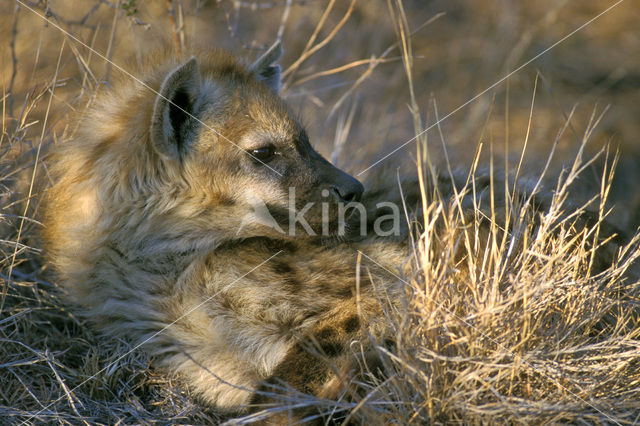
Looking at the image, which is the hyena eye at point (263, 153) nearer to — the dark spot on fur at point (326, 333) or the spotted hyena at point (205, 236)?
the spotted hyena at point (205, 236)

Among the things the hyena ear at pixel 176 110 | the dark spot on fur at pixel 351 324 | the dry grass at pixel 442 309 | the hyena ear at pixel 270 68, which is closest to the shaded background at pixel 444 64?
the dry grass at pixel 442 309

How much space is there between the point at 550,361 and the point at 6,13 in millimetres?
2759

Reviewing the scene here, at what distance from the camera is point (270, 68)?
2.34m

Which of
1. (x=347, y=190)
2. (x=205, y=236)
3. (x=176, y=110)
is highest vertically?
(x=176, y=110)

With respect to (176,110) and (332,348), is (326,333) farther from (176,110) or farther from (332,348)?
(176,110)

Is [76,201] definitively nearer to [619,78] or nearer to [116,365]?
[116,365]

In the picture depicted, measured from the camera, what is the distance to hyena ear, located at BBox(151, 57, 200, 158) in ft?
5.70

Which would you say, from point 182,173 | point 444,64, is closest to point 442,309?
point 182,173

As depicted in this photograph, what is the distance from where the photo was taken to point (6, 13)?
9.55 feet

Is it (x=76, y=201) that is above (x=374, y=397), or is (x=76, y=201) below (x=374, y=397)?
above

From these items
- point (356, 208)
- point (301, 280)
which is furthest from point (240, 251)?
point (356, 208)

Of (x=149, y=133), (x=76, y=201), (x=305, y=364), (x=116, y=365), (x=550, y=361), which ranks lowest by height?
(x=116, y=365)

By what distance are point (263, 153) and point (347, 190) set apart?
282 mm

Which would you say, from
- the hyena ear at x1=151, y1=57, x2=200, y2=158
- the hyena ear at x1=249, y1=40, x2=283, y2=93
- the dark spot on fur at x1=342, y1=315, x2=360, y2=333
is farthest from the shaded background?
the dark spot on fur at x1=342, y1=315, x2=360, y2=333
